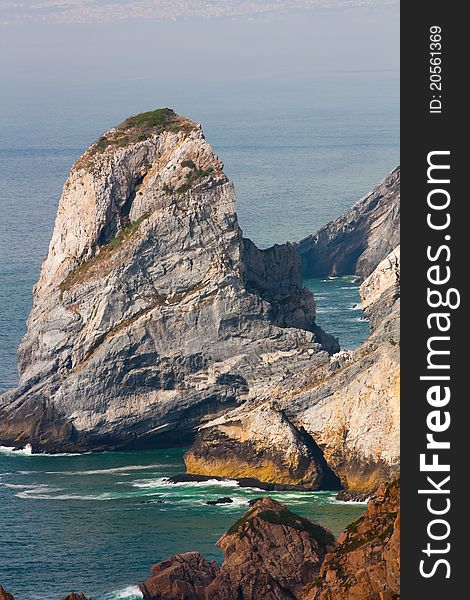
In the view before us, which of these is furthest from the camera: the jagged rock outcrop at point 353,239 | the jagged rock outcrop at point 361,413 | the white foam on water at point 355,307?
the jagged rock outcrop at point 353,239

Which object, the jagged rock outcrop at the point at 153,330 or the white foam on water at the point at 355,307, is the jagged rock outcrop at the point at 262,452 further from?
the white foam on water at the point at 355,307

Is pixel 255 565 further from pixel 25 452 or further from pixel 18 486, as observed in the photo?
pixel 25 452

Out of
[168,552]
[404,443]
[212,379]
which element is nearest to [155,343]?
[212,379]

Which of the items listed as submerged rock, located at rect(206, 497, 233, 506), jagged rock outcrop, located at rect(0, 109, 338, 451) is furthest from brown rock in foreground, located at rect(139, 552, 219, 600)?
jagged rock outcrop, located at rect(0, 109, 338, 451)

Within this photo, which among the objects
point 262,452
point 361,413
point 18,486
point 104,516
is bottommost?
point 104,516

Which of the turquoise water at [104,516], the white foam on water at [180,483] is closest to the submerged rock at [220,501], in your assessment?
the turquoise water at [104,516]

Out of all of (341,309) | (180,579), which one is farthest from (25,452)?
(341,309)

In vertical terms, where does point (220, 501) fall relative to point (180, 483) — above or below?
below
